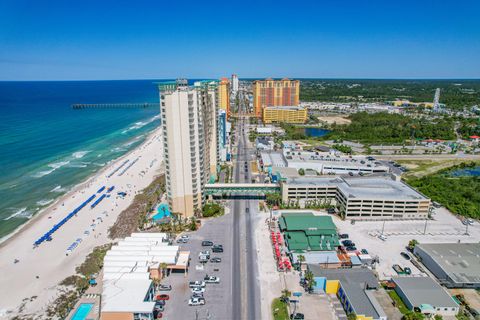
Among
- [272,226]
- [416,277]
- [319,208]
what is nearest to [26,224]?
[272,226]

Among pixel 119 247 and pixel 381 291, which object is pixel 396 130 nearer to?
pixel 381 291

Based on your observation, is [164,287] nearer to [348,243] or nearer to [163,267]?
[163,267]

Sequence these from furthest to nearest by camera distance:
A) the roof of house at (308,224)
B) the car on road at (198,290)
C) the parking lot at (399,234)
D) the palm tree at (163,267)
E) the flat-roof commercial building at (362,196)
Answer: the flat-roof commercial building at (362,196), the roof of house at (308,224), the parking lot at (399,234), the palm tree at (163,267), the car on road at (198,290)

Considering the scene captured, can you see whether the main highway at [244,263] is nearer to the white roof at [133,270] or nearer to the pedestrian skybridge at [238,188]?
the pedestrian skybridge at [238,188]

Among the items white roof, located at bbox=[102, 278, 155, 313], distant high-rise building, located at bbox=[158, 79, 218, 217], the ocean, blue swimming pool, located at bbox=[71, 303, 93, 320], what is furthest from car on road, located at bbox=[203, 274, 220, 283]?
the ocean

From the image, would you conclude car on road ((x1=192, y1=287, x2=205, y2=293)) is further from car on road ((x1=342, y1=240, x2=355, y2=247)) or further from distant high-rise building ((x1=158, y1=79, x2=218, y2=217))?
car on road ((x1=342, y1=240, x2=355, y2=247))

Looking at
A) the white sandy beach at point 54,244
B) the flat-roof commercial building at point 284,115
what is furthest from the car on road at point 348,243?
the flat-roof commercial building at point 284,115
